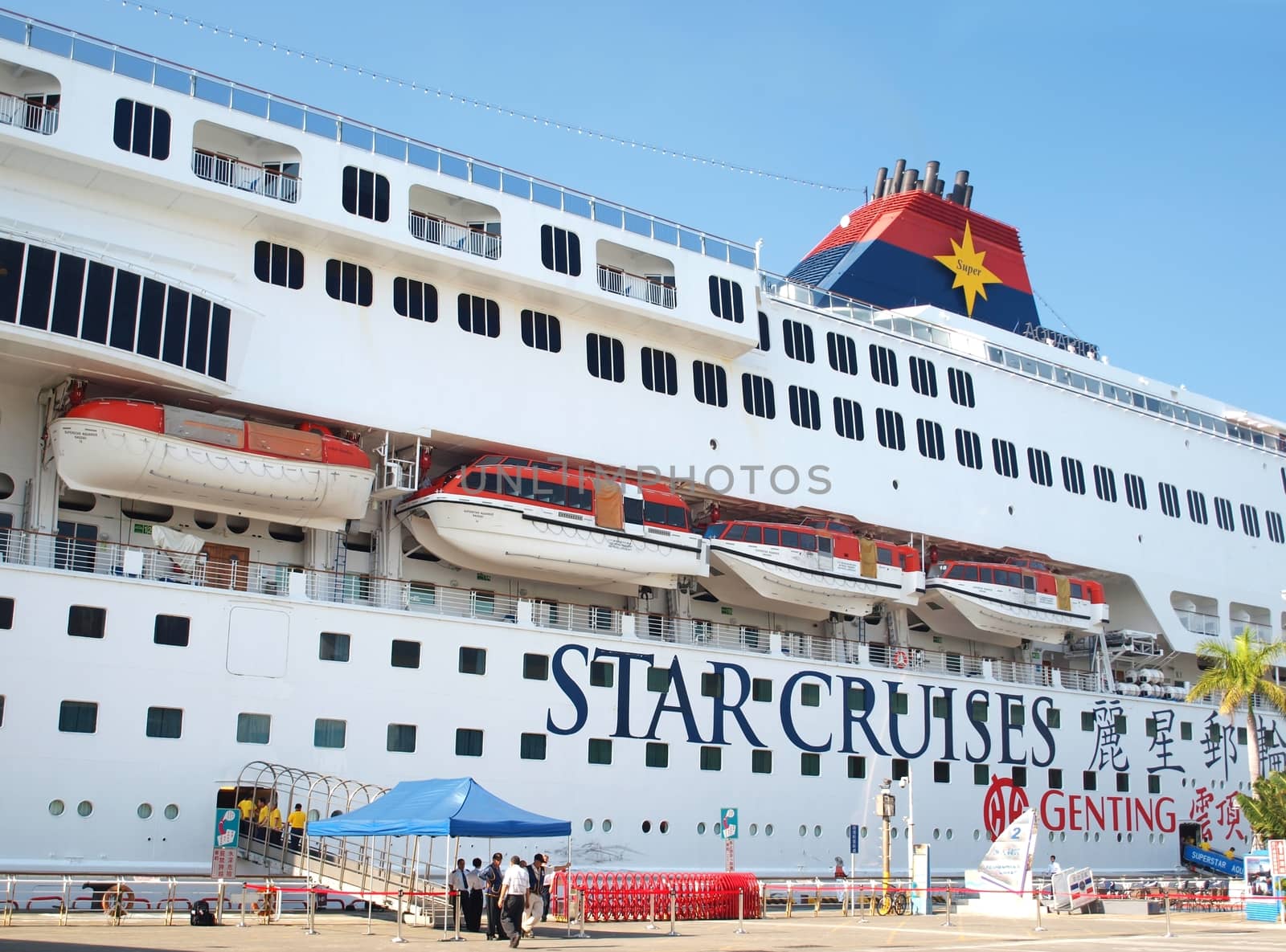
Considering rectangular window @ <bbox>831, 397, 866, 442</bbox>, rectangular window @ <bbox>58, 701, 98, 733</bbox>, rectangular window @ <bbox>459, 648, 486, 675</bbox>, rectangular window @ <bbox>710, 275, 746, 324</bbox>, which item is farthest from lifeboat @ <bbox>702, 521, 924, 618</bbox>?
rectangular window @ <bbox>58, 701, 98, 733</bbox>

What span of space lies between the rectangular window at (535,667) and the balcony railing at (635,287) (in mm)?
7561

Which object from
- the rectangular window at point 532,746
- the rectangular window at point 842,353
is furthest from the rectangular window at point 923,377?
the rectangular window at point 532,746

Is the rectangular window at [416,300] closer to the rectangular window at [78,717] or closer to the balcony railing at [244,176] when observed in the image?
the balcony railing at [244,176]

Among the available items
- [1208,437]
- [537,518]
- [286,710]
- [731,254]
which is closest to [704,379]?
[731,254]

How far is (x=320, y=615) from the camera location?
2305 cm

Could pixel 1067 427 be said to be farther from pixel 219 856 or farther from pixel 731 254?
pixel 219 856

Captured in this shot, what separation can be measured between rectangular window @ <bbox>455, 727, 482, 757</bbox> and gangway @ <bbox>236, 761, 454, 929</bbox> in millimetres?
1637

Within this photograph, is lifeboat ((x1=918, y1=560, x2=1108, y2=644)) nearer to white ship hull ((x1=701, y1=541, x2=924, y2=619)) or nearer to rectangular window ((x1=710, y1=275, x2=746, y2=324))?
white ship hull ((x1=701, y1=541, x2=924, y2=619))

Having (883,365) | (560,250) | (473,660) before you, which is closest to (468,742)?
(473,660)

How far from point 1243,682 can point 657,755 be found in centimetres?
2030

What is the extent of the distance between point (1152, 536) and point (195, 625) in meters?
28.9

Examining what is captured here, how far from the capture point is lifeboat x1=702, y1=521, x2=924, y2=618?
1154 inches

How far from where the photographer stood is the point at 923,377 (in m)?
35.1

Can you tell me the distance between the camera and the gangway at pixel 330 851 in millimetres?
20172
